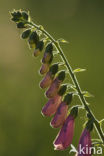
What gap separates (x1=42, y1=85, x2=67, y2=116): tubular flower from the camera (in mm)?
3879

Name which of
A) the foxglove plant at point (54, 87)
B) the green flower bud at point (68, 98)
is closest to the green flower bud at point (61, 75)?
the foxglove plant at point (54, 87)

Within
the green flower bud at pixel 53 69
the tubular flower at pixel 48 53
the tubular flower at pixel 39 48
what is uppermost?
the tubular flower at pixel 39 48

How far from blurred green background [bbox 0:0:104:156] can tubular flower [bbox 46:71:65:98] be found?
277 cm

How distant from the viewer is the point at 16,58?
9070 millimetres

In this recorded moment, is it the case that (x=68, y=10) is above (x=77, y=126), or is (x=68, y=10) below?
above

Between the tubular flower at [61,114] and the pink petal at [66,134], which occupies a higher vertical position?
the tubular flower at [61,114]

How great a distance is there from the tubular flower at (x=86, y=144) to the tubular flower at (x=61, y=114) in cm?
16

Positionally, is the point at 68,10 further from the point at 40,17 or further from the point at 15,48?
the point at 15,48

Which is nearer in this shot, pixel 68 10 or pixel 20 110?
pixel 20 110

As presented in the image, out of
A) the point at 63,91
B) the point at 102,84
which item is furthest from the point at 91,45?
the point at 63,91

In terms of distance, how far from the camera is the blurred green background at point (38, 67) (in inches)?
274

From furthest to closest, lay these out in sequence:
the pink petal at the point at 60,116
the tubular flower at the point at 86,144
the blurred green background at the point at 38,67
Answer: the blurred green background at the point at 38,67
the pink petal at the point at 60,116
the tubular flower at the point at 86,144

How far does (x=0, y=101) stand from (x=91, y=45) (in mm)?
2902

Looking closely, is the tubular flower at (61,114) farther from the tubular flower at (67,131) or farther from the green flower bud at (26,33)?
the green flower bud at (26,33)
